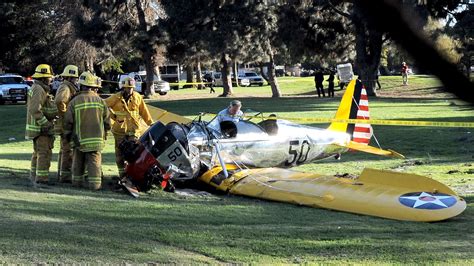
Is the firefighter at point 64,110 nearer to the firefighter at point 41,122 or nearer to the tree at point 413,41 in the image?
the firefighter at point 41,122

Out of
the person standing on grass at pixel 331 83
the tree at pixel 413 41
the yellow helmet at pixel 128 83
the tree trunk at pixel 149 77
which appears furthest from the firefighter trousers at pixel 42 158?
the tree trunk at pixel 149 77

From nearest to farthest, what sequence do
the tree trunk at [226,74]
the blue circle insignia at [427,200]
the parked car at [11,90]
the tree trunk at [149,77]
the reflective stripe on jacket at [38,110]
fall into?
the blue circle insignia at [427,200], the reflective stripe on jacket at [38,110], the parked car at [11,90], the tree trunk at [226,74], the tree trunk at [149,77]

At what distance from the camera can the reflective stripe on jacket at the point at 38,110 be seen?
11.0m

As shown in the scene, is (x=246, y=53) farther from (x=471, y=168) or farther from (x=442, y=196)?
(x=442, y=196)

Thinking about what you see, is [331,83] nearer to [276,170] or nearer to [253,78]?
[276,170]

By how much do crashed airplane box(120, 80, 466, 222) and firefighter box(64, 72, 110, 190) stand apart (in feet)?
1.71

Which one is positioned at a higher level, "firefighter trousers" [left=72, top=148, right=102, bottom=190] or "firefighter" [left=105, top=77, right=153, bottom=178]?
"firefighter" [left=105, top=77, right=153, bottom=178]

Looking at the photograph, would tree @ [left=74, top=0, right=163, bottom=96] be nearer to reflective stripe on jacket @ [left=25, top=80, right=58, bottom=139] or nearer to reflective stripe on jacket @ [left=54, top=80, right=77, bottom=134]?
reflective stripe on jacket @ [left=54, top=80, right=77, bottom=134]

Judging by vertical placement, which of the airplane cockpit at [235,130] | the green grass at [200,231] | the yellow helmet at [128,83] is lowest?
the green grass at [200,231]

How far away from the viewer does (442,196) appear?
8695 millimetres

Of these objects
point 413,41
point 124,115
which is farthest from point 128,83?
point 413,41

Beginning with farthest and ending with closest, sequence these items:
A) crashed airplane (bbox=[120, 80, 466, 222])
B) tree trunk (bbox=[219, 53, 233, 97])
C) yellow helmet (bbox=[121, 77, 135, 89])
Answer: tree trunk (bbox=[219, 53, 233, 97])
yellow helmet (bbox=[121, 77, 135, 89])
crashed airplane (bbox=[120, 80, 466, 222])

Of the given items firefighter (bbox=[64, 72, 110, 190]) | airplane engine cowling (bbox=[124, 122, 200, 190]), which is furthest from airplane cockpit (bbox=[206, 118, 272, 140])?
firefighter (bbox=[64, 72, 110, 190])

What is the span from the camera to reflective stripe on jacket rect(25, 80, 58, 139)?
36.2 ft
